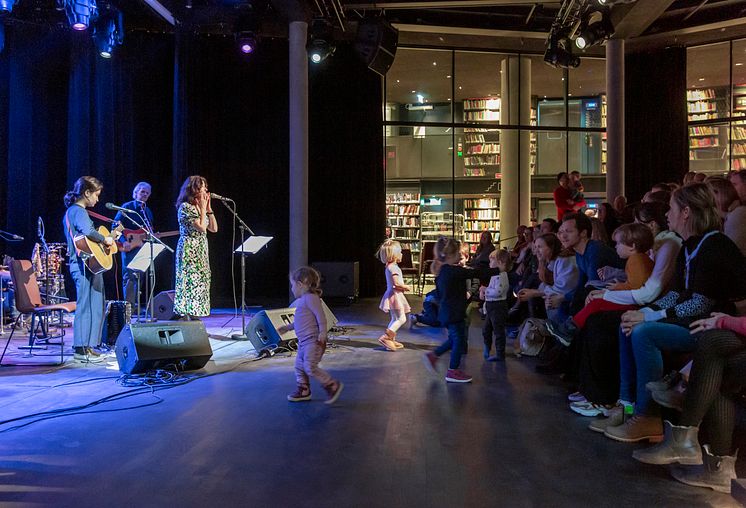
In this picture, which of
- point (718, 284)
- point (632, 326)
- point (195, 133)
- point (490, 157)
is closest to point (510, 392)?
point (632, 326)

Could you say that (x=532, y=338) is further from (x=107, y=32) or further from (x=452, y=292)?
(x=107, y=32)

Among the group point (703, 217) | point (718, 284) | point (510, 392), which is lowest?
point (510, 392)

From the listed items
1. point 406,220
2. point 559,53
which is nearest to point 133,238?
point 559,53

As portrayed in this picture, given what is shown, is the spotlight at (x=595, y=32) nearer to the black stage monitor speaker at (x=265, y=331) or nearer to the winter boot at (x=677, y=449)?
the black stage monitor speaker at (x=265, y=331)

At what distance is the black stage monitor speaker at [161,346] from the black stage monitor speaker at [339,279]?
18.5 feet

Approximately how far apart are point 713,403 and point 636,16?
30.7 feet

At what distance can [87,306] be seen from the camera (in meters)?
5.60

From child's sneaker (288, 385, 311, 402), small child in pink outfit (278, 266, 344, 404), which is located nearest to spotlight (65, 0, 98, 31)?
small child in pink outfit (278, 266, 344, 404)

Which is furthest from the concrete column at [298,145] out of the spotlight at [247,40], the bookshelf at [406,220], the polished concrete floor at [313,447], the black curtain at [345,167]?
the polished concrete floor at [313,447]

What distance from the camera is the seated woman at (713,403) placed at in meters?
2.72

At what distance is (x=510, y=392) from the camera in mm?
4523

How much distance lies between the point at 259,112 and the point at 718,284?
9538mm

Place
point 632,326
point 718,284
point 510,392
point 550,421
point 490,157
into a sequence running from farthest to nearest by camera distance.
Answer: point 490,157 → point 510,392 → point 550,421 → point 632,326 → point 718,284

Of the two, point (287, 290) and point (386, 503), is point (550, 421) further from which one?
point (287, 290)
